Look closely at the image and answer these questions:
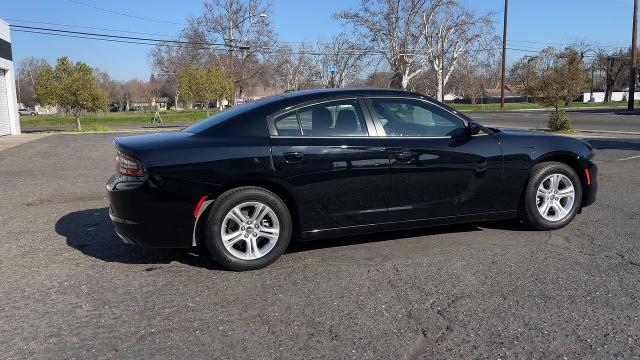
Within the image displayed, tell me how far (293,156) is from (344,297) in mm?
1302

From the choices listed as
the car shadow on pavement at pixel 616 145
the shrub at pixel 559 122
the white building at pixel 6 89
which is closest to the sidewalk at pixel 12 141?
the white building at pixel 6 89

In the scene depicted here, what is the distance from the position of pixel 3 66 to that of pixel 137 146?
26.1 metres

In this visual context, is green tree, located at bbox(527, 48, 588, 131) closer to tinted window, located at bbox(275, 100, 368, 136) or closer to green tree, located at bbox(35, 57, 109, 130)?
tinted window, located at bbox(275, 100, 368, 136)

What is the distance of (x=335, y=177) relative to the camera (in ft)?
14.9

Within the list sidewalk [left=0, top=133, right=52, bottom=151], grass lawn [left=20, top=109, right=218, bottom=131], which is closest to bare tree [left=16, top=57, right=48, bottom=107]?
grass lawn [left=20, top=109, right=218, bottom=131]

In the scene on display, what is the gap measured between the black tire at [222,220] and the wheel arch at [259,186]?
0.17ft

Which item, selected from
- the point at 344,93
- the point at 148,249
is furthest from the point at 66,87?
the point at 344,93

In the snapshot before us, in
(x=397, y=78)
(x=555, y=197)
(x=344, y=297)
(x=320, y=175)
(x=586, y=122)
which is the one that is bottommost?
(x=344, y=297)

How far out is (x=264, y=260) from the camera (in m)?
4.41

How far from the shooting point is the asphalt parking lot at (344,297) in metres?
3.08

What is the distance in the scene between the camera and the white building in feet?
84.0

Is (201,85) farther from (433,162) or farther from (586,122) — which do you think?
(433,162)

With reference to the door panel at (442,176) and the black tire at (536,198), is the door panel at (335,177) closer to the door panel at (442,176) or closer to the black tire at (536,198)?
the door panel at (442,176)

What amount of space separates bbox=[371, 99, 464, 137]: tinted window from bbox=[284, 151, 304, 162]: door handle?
884 mm
